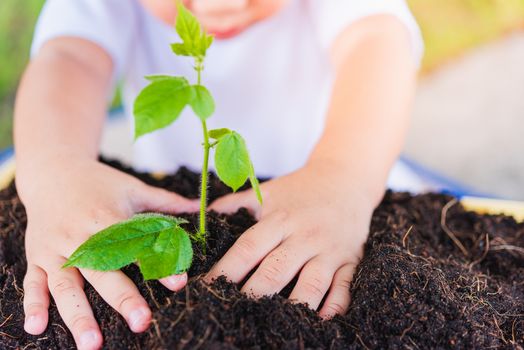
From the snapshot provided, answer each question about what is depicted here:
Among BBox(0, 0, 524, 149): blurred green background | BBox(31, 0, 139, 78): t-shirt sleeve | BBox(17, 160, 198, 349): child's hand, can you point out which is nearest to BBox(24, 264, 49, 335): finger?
BBox(17, 160, 198, 349): child's hand

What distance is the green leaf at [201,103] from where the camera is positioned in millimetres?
482

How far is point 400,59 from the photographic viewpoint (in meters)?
0.99

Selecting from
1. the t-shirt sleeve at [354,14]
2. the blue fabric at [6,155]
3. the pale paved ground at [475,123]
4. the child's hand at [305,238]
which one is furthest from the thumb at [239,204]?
the pale paved ground at [475,123]

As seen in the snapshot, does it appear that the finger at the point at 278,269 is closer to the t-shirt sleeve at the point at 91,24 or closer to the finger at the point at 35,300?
the finger at the point at 35,300

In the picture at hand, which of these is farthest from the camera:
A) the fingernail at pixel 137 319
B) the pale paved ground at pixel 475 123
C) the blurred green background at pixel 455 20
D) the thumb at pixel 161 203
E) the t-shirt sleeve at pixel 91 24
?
the blurred green background at pixel 455 20

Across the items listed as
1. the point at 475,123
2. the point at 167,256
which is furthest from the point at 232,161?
the point at 475,123

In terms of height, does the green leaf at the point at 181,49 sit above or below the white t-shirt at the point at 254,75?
above

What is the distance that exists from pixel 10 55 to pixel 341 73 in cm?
149

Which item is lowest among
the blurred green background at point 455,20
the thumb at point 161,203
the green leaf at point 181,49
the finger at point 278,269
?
the blurred green background at point 455,20

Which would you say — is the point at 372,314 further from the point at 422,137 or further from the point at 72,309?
the point at 422,137

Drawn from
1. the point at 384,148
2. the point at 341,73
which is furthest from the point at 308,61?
the point at 384,148

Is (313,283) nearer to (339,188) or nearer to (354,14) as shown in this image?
(339,188)

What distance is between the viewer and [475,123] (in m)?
2.06

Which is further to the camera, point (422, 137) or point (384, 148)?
point (422, 137)
